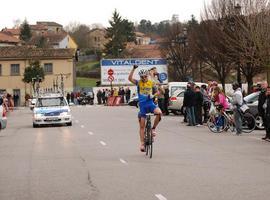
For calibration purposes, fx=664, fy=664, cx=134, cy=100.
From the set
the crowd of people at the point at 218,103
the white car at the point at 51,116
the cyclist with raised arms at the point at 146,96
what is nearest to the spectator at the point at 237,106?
the crowd of people at the point at 218,103

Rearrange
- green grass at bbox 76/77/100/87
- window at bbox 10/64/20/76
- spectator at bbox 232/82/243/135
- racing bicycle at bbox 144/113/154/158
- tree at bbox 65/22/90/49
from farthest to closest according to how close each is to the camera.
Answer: tree at bbox 65/22/90/49
green grass at bbox 76/77/100/87
window at bbox 10/64/20/76
spectator at bbox 232/82/243/135
racing bicycle at bbox 144/113/154/158

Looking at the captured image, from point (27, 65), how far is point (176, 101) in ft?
181

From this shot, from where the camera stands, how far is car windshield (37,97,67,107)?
3069cm

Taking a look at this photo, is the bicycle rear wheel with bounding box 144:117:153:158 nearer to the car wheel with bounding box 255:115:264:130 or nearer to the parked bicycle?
the parked bicycle

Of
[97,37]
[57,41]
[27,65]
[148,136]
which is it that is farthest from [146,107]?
[97,37]

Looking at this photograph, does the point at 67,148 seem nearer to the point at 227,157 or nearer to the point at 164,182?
the point at 227,157

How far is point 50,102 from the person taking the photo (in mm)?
30828

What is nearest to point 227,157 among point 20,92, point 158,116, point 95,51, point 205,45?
point 158,116

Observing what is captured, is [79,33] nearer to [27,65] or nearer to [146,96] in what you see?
[27,65]

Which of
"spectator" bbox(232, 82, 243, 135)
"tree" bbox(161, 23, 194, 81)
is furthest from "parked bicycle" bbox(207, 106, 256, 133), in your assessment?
"tree" bbox(161, 23, 194, 81)

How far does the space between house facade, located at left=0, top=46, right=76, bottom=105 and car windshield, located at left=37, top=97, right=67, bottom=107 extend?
58763 millimetres

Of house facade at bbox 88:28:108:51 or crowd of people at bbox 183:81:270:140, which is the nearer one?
crowd of people at bbox 183:81:270:140

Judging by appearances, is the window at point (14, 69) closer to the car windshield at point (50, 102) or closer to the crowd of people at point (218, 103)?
the car windshield at point (50, 102)

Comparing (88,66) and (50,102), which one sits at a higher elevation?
(88,66)
